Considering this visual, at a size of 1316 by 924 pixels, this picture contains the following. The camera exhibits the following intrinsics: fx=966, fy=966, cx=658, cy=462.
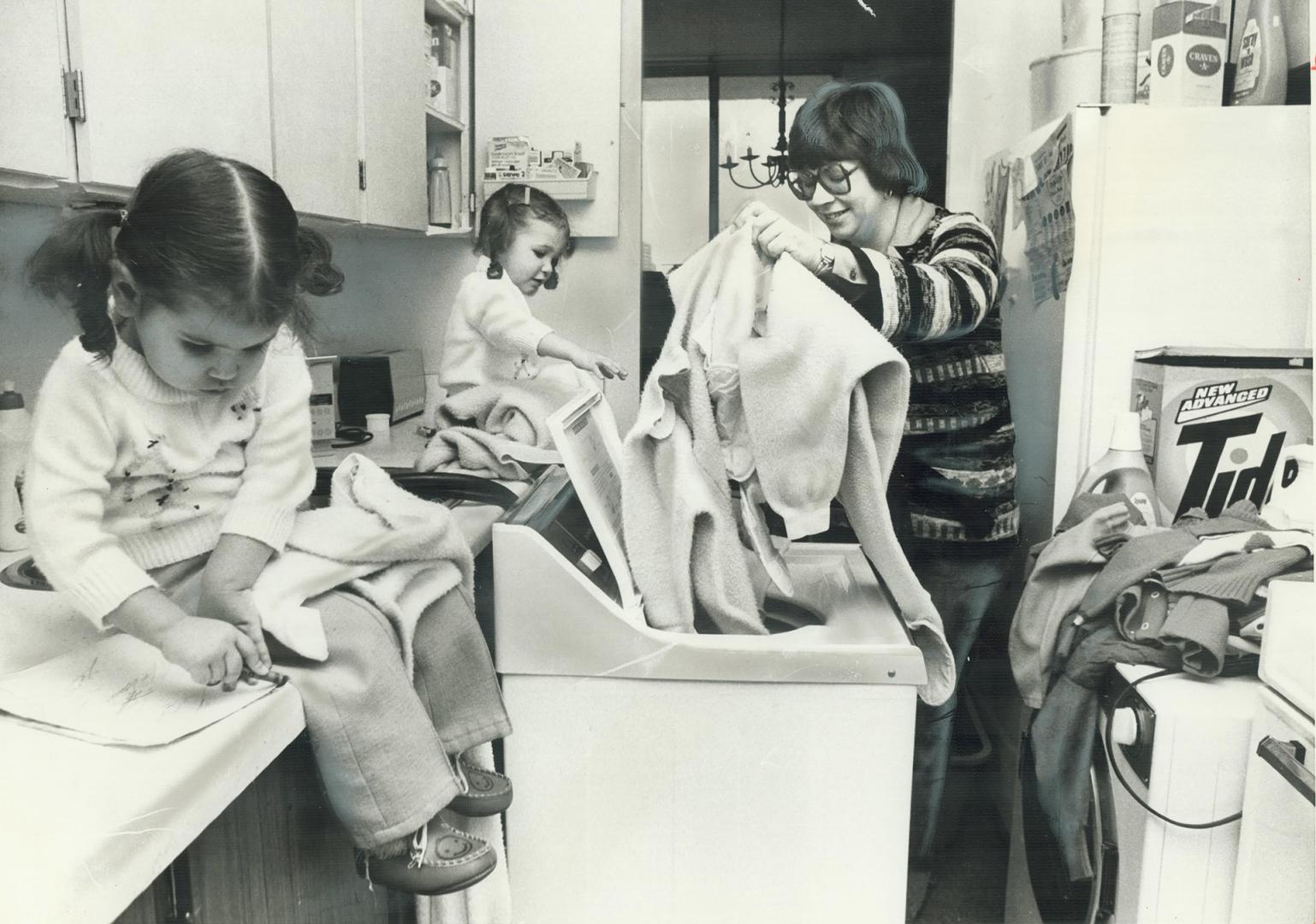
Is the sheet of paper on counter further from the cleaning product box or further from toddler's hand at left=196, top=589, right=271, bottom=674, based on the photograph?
the cleaning product box

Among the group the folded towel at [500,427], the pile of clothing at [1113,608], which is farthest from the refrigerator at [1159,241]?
the folded towel at [500,427]

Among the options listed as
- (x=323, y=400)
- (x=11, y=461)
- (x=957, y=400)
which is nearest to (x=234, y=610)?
(x=11, y=461)

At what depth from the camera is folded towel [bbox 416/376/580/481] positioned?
4.08 ft

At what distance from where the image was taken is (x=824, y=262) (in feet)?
3.32

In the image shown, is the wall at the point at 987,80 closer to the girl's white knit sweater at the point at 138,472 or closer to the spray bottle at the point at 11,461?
the girl's white knit sweater at the point at 138,472

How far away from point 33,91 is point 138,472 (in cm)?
29

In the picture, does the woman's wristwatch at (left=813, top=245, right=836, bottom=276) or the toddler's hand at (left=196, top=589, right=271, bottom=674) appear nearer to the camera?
the toddler's hand at (left=196, top=589, right=271, bottom=674)

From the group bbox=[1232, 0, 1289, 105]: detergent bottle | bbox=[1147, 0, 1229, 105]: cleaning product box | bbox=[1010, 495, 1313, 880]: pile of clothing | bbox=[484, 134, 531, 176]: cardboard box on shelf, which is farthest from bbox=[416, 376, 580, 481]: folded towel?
bbox=[1232, 0, 1289, 105]: detergent bottle

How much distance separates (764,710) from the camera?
96 cm

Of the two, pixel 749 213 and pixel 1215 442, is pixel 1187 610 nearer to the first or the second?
pixel 1215 442

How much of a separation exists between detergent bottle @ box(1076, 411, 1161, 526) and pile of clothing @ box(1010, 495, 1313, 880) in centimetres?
3

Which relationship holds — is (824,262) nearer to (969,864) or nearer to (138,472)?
(138,472)

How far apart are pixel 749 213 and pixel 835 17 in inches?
17.3

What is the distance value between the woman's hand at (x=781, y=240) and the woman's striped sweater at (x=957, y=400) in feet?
0.68
